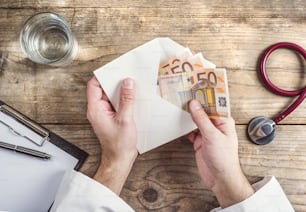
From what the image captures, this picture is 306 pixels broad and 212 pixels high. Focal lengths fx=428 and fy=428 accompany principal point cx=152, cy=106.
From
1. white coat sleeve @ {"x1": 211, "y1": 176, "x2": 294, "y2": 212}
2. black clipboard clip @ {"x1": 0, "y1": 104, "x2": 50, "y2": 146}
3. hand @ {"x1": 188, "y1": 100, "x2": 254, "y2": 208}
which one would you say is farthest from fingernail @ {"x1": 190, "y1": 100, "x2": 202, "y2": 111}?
black clipboard clip @ {"x1": 0, "y1": 104, "x2": 50, "y2": 146}

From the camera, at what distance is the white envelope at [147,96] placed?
3.05 feet

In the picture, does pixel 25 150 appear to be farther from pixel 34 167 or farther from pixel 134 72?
pixel 134 72

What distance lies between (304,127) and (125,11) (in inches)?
18.6

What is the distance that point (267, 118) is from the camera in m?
0.93

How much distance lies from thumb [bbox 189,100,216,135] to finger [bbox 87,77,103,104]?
20 cm

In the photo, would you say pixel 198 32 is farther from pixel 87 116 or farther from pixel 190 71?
pixel 87 116

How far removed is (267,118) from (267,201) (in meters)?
0.18

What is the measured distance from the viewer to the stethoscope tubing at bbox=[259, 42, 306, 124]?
0.92m

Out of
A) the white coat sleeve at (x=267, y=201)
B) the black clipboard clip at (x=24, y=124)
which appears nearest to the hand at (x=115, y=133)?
the black clipboard clip at (x=24, y=124)

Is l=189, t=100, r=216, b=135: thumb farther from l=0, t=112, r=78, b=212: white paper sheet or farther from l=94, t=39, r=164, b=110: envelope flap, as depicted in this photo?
l=0, t=112, r=78, b=212: white paper sheet

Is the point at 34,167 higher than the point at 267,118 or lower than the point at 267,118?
lower

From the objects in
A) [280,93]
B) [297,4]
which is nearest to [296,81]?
[280,93]

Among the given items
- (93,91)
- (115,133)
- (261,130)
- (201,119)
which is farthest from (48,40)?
(261,130)

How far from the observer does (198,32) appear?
3.13 feet
